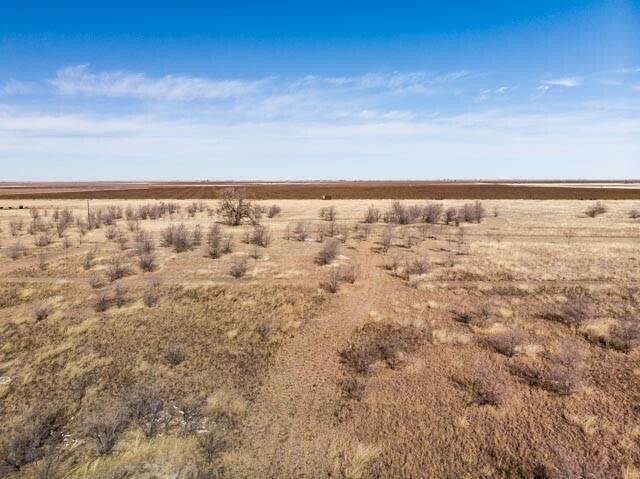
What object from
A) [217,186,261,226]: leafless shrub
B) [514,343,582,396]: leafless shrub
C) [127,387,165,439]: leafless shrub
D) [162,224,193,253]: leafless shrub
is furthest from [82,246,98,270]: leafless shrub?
[514,343,582,396]: leafless shrub

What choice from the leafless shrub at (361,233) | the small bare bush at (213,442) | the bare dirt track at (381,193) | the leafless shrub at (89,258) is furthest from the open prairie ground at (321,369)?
the bare dirt track at (381,193)

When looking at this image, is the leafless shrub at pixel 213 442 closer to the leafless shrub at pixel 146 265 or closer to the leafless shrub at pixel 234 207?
the leafless shrub at pixel 146 265

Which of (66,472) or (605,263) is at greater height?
(605,263)

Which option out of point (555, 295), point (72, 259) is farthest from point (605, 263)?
point (72, 259)

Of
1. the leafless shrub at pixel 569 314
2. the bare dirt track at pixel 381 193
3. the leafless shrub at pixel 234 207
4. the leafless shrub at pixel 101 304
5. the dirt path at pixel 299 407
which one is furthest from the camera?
the bare dirt track at pixel 381 193

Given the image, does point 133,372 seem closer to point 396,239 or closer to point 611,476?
point 611,476
